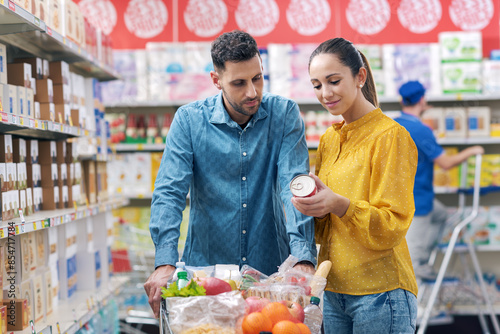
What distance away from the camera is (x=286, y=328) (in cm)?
136

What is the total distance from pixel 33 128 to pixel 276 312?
1.83 metres

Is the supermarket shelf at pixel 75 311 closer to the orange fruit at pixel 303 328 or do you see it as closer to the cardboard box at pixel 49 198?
the cardboard box at pixel 49 198

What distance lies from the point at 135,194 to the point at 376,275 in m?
3.86

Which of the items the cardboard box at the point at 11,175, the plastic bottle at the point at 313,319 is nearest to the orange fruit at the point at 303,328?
the plastic bottle at the point at 313,319

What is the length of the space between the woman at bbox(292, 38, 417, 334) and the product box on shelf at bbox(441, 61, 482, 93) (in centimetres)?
368

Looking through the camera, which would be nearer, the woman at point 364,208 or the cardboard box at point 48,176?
the woman at point 364,208

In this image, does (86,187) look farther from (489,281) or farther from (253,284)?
(489,281)

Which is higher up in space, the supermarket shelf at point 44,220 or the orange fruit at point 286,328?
the supermarket shelf at point 44,220

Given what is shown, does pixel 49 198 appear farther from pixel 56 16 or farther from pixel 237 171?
pixel 237 171

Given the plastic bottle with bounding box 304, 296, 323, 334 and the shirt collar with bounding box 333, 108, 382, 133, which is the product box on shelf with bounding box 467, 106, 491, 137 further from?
the plastic bottle with bounding box 304, 296, 323, 334

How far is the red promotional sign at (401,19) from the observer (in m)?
6.04

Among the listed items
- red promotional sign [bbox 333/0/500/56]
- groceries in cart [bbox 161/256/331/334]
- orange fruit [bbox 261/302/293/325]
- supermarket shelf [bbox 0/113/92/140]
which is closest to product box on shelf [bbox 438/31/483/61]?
red promotional sign [bbox 333/0/500/56]

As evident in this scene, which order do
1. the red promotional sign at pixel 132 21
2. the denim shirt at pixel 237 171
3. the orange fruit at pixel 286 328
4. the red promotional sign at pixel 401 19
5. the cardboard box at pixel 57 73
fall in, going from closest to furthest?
the orange fruit at pixel 286 328
the denim shirt at pixel 237 171
the cardboard box at pixel 57 73
the red promotional sign at pixel 401 19
the red promotional sign at pixel 132 21

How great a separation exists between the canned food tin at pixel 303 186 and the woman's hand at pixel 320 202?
0.04ft
